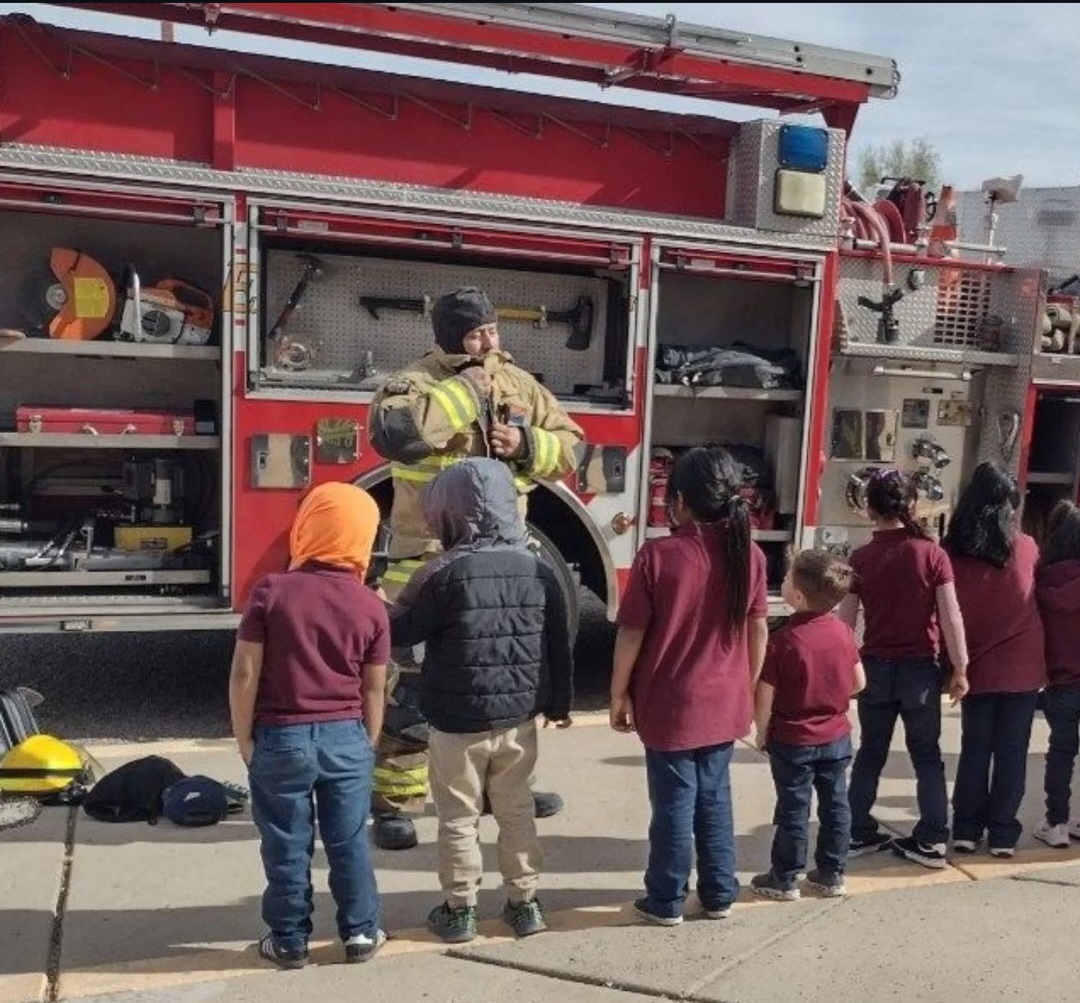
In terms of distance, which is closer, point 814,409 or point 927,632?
point 927,632

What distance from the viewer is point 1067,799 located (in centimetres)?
Result: 415

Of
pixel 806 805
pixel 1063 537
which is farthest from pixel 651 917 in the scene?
pixel 1063 537

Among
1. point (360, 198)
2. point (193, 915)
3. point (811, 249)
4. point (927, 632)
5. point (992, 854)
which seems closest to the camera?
point (193, 915)

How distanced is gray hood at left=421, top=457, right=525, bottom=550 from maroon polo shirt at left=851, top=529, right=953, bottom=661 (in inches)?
48.7

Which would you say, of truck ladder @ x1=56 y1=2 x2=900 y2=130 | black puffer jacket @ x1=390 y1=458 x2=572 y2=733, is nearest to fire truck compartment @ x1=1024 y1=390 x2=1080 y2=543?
truck ladder @ x1=56 y1=2 x2=900 y2=130

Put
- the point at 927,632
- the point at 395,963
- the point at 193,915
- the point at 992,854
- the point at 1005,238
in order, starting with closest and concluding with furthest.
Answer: the point at 395,963, the point at 193,915, the point at 927,632, the point at 992,854, the point at 1005,238

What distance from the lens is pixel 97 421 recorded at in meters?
4.73

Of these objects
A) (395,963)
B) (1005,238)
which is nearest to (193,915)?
(395,963)

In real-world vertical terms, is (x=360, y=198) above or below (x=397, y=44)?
below

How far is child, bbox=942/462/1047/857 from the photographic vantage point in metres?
3.87

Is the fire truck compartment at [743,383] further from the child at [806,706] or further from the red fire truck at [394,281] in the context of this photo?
the child at [806,706]

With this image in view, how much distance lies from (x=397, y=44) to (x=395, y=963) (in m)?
3.57

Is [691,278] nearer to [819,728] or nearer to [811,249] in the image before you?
[811,249]

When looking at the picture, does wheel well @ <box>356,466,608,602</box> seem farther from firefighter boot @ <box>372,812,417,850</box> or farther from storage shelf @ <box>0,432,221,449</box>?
firefighter boot @ <box>372,812,417,850</box>
